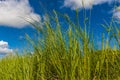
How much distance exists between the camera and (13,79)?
3760mm

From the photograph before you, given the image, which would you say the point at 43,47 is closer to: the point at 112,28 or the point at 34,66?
the point at 34,66

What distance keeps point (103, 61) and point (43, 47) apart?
84 centimetres

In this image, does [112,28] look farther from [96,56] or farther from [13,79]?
[13,79]

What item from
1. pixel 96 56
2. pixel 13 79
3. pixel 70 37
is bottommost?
pixel 13 79

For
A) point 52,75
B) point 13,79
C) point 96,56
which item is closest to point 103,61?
point 96,56

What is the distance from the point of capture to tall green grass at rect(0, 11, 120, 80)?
10.4ft

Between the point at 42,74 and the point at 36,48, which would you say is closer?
the point at 42,74

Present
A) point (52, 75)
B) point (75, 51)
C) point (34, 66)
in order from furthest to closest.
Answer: point (34, 66) < point (52, 75) < point (75, 51)

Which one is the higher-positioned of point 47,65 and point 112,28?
point 112,28

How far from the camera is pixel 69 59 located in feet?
10.9

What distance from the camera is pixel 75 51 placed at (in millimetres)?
3244

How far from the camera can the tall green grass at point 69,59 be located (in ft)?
10.4

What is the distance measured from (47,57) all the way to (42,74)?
1.15ft

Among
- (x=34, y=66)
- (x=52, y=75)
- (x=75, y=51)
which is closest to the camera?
(x=75, y=51)
